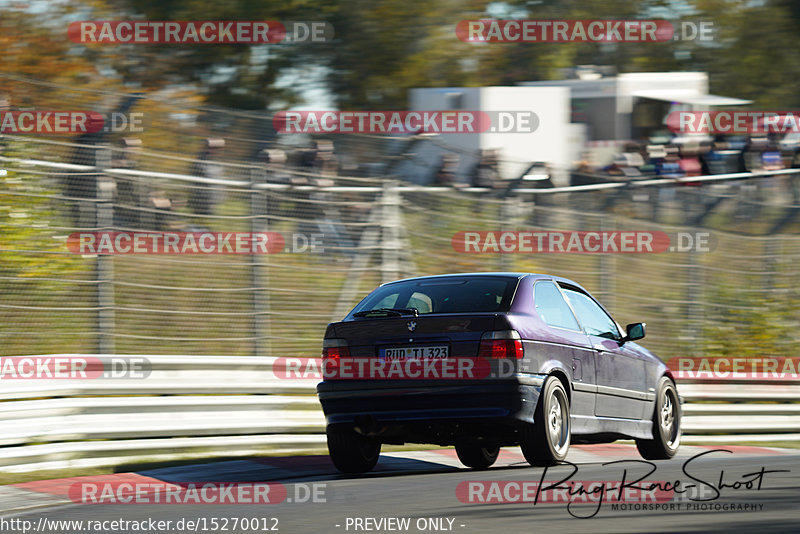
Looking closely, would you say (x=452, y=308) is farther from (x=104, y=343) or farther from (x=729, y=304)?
(x=729, y=304)

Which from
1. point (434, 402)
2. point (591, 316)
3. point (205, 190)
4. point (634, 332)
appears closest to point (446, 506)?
point (434, 402)

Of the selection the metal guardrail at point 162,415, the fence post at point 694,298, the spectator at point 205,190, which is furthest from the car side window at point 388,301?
the fence post at point 694,298

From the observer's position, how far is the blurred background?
12836 millimetres

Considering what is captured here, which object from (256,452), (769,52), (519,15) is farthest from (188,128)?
(769,52)

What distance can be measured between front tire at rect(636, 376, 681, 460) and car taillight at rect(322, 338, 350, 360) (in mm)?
3238

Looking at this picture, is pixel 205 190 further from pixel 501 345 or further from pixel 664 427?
pixel 501 345

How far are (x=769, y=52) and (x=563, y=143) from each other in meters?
21.4

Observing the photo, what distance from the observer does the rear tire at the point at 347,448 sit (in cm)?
957

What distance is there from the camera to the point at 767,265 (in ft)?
61.4

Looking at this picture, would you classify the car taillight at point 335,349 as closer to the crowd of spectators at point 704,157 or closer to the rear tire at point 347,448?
the rear tire at point 347,448

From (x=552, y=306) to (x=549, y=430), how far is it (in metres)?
1.18

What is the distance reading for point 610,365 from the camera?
34.3ft

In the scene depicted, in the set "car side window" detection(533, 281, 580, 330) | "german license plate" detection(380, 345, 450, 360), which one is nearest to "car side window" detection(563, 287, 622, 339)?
"car side window" detection(533, 281, 580, 330)

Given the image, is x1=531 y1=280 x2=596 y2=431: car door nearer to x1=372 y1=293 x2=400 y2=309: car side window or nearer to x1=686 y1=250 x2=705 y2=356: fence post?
x1=372 y1=293 x2=400 y2=309: car side window
